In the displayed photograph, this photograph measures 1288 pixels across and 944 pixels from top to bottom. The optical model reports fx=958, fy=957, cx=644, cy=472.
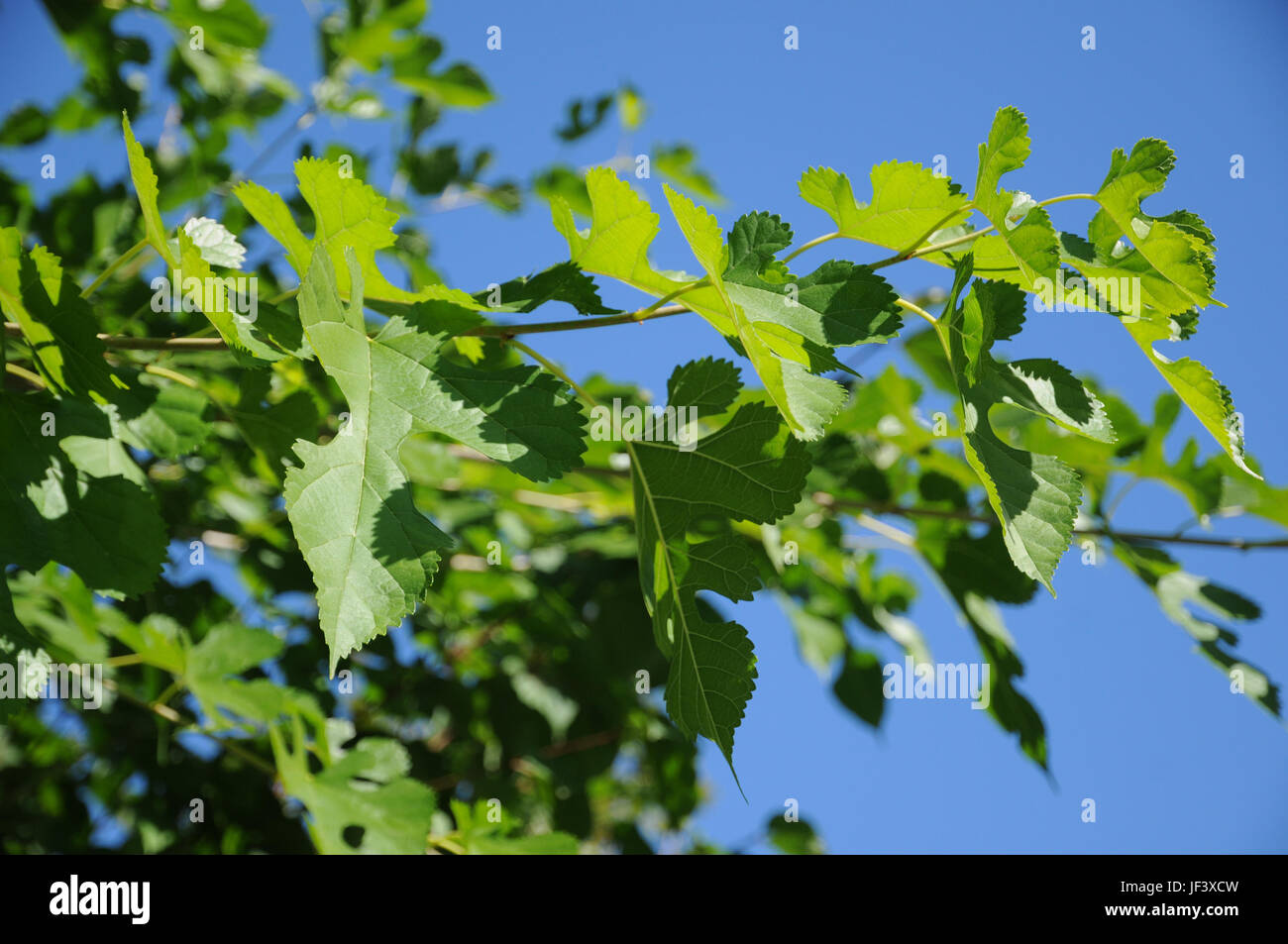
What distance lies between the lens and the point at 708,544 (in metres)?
1.00

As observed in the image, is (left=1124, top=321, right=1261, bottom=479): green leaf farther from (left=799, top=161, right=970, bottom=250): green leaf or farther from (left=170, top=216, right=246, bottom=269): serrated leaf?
(left=170, top=216, right=246, bottom=269): serrated leaf

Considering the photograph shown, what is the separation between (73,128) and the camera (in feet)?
8.10

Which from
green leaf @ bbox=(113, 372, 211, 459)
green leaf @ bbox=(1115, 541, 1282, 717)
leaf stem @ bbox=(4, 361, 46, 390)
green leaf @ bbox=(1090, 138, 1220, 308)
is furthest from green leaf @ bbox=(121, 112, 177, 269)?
green leaf @ bbox=(1115, 541, 1282, 717)

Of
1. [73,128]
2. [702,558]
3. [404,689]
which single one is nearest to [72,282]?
[702,558]

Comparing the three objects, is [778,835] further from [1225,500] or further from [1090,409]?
[1090,409]

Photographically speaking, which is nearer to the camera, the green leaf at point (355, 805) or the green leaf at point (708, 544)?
the green leaf at point (708, 544)

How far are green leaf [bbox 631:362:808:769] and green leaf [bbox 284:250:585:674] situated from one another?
19 cm

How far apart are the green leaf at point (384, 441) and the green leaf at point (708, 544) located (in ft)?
0.61

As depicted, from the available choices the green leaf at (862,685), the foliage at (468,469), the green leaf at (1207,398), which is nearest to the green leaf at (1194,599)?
the foliage at (468,469)

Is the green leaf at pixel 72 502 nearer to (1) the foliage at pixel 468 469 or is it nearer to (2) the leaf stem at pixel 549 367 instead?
(1) the foliage at pixel 468 469

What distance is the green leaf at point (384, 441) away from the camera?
30.1 inches

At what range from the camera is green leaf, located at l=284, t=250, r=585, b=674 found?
2.51ft
